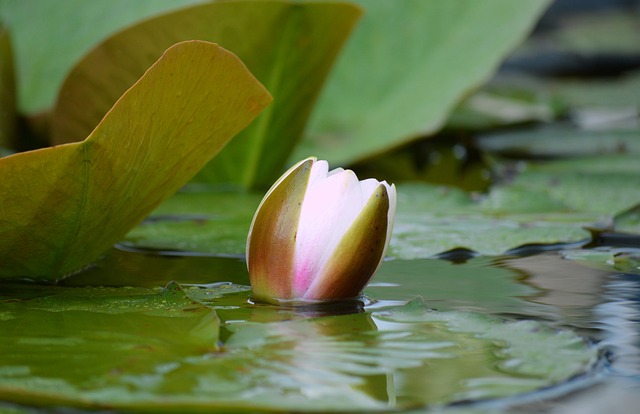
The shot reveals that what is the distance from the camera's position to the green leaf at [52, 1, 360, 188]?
101cm

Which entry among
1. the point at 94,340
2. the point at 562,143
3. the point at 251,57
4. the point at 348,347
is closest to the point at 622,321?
the point at 348,347

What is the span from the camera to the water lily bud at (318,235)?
0.60 m

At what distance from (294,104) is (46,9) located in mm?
439

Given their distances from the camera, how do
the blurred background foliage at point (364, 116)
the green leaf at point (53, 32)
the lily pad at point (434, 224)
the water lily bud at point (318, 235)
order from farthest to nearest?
the green leaf at point (53, 32)
the blurred background foliage at point (364, 116)
the lily pad at point (434, 224)
the water lily bud at point (318, 235)

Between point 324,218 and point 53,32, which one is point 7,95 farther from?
point 324,218

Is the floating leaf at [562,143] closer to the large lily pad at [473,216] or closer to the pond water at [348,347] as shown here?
the large lily pad at [473,216]

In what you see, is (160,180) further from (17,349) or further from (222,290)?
(17,349)

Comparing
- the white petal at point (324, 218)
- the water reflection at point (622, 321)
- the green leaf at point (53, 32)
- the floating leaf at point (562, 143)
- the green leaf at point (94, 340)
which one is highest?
the green leaf at point (53, 32)

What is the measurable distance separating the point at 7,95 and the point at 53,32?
0.66 feet

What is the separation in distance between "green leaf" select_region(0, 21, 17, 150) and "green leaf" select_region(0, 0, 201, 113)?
6 centimetres

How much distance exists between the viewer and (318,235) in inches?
23.8

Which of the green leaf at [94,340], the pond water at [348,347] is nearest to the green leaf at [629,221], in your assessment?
the pond water at [348,347]

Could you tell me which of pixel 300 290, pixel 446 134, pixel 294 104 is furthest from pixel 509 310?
pixel 446 134

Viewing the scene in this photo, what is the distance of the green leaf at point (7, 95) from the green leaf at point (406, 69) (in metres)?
0.45
